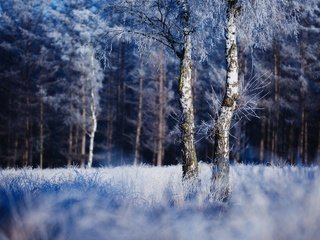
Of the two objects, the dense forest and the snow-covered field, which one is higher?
the dense forest

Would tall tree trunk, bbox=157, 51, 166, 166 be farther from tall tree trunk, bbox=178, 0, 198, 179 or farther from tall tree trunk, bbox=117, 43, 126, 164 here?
tall tree trunk, bbox=178, 0, 198, 179

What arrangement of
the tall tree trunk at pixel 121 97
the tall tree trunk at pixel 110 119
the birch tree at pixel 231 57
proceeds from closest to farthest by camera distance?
the birch tree at pixel 231 57
the tall tree trunk at pixel 110 119
the tall tree trunk at pixel 121 97

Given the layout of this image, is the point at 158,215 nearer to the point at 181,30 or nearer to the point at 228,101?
the point at 228,101

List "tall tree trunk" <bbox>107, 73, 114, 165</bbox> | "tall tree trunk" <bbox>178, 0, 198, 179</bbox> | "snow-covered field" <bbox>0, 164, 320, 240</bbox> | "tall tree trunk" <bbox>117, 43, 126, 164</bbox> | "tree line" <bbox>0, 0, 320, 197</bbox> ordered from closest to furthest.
Answer: "snow-covered field" <bbox>0, 164, 320, 240</bbox> → "tall tree trunk" <bbox>178, 0, 198, 179</bbox> → "tree line" <bbox>0, 0, 320, 197</bbox> → "tall tree trunk" <bbox>107, 73, 114, 165</bbox> → "tall tree trunk" <bbox>117, 43, 126, 164</bbox>

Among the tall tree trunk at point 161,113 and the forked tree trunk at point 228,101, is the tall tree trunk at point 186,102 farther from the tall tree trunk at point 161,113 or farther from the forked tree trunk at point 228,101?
the tall tree trunk at point 161,113

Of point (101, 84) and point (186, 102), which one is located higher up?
point (101, 84)

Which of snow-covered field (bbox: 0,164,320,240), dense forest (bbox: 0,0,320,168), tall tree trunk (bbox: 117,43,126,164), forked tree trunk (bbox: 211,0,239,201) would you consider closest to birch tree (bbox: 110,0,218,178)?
forked tree trunk (bbox: 211,0,239,201)

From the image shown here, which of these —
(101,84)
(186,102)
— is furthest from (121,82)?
(186,102)

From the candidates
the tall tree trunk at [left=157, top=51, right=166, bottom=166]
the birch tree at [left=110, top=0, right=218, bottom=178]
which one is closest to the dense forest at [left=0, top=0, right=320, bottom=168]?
the tall tree trunk at [left=157, top=51, right=166, bottom=166]

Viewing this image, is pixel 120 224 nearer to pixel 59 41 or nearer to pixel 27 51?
pixel 59 41

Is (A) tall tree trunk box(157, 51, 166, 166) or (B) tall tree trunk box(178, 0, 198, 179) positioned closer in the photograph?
(B) tall tree trunk box(178, 0, 198, 179)

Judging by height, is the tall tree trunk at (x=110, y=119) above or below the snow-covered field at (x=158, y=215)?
above

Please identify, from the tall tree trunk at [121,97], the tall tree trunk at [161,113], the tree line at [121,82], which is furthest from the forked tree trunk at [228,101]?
the tall tree trunk at [121,97]

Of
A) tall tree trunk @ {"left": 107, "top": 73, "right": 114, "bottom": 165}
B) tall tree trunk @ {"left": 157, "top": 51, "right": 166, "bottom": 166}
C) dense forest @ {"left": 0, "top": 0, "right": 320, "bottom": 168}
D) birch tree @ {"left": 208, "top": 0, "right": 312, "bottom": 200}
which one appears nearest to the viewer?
birch tree @ {"left": 208, "top": 0, "right": 312, "bottom": 200}
